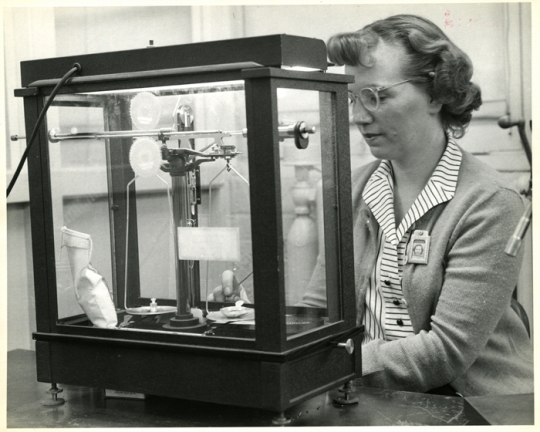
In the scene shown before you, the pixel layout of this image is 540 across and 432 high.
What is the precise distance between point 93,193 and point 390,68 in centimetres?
80

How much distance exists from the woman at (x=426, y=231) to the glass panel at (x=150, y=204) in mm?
488

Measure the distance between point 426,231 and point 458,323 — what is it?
9.5 inches

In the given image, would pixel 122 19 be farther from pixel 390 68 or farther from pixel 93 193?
pixel 93 193

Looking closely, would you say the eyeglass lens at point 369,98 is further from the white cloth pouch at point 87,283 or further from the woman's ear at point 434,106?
the white cloth pouch at point 87,283

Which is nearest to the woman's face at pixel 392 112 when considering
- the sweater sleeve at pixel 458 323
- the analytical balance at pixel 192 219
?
the sweater sleeve at pixel 458 323

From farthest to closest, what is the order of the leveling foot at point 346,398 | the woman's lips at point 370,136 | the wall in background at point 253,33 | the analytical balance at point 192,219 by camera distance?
the wall in background at point 253,33
the woman's lips at point 370,136
the leveling foot at point 346,398
the analytical balance at point 192,219

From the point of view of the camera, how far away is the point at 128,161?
4.19 feet

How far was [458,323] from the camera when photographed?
155cm

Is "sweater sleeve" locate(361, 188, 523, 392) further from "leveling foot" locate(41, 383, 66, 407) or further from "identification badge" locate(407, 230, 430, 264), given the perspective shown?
"leveling foot" locate(41, 383, 66, 407)

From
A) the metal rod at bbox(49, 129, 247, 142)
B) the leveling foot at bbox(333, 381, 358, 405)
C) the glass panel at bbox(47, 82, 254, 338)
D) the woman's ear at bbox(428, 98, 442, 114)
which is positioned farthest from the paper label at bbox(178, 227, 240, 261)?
the woman's ear at bbox(428, 98, 442, 114)

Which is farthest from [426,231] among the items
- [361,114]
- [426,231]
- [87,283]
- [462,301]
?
[87,283]

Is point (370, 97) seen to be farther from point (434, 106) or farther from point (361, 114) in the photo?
point (434, 106)

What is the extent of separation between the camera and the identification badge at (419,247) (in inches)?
66.0

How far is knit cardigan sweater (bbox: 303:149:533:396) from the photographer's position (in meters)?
1.55
